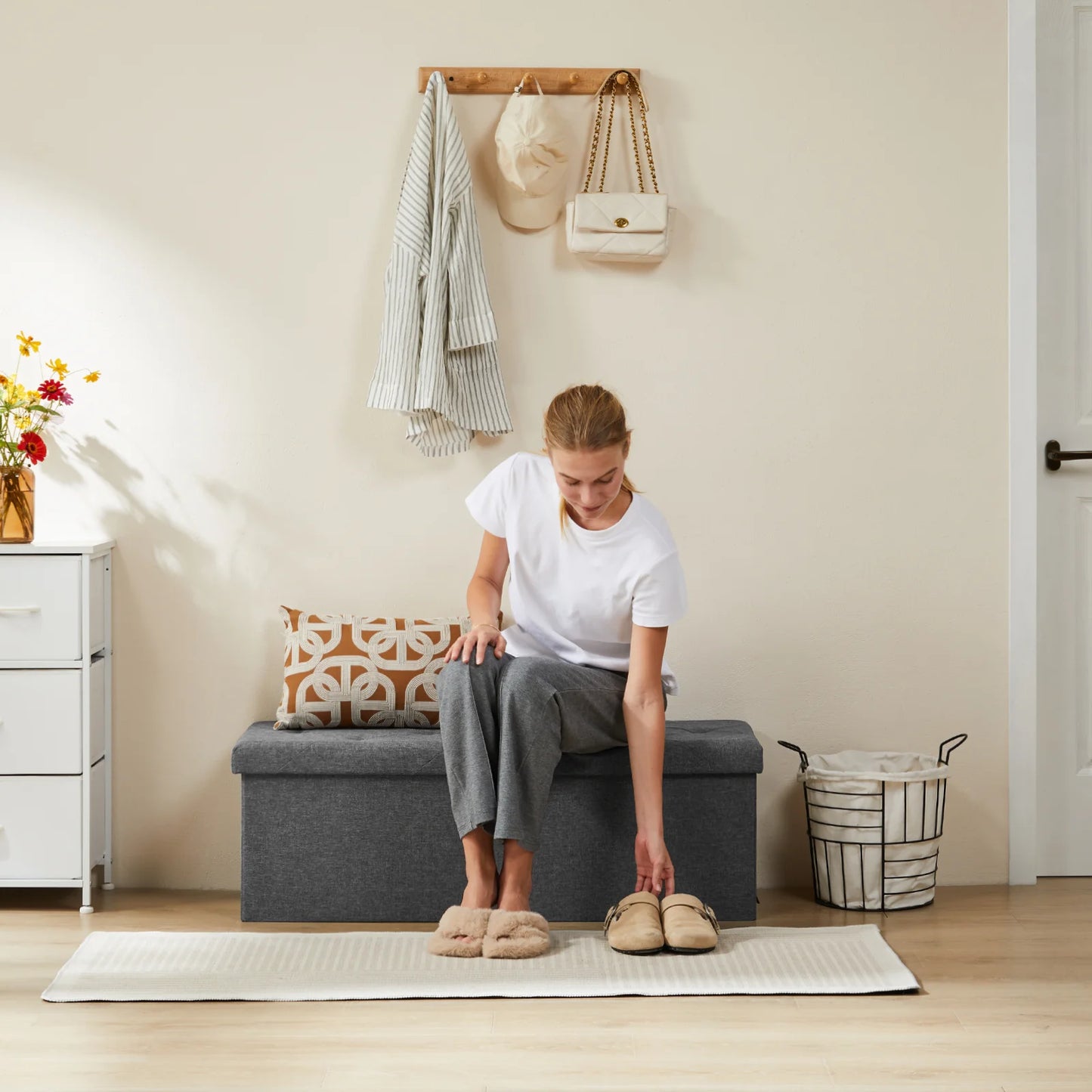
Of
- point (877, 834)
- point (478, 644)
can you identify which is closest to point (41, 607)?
point (478, 644)

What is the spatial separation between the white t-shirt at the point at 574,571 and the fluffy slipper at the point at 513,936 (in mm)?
476

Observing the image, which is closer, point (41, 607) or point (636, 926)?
point (636, 926)

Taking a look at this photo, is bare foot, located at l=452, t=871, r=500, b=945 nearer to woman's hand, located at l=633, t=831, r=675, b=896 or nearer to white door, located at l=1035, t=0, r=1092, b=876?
woman's hand, located at l=633, t=831, r=675, b=896

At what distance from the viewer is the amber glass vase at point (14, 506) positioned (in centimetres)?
238

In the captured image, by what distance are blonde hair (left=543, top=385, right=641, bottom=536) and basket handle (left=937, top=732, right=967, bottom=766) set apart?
3.31ft

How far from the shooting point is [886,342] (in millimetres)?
2547

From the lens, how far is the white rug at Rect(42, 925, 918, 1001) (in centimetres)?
185

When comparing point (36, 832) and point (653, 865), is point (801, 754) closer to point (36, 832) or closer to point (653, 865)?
point (653, 865)

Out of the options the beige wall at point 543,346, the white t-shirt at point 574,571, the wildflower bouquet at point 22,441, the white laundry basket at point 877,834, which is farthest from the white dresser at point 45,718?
the white laundry basket at point 877,834

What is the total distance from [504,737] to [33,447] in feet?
3.76

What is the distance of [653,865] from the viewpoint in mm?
2082

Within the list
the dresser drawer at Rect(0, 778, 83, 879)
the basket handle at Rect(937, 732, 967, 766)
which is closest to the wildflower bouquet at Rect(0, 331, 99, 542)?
the dresser drawer at Rect(0, 778, 83, 879)

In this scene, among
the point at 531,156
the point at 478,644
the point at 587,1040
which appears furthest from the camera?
the point at 531,156

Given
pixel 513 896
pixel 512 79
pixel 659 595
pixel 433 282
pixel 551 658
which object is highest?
pixel 512 79
